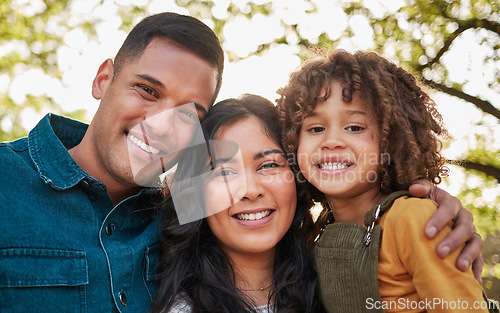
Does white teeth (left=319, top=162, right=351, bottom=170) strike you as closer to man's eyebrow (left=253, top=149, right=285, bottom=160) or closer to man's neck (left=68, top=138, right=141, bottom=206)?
man's eyebrow (left=253, top=149, right=285, bottom=160)

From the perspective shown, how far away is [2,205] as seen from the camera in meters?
2.11

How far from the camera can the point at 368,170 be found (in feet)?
7.97

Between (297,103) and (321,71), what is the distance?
0.23 m

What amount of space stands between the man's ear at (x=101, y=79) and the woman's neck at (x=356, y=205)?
1555 millimetres

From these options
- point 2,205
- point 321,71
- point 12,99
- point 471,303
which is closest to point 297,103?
point 321,71

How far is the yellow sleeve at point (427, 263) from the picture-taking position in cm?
185

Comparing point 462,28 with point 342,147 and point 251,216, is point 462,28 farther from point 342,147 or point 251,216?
point 251,216

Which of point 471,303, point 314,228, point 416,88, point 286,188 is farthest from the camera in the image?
point 314,228

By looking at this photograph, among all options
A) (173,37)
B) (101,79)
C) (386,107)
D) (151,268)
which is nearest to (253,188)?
(151,268)

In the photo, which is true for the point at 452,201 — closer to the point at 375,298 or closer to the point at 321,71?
the point at 375,298

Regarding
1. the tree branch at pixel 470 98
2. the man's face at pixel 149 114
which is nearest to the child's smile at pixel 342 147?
the man's face at pixel 149 114

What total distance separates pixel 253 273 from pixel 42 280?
1.11 m

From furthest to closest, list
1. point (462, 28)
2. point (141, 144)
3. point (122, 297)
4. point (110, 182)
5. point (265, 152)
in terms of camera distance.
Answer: point (462, 28), point (110, 182), point (141, 144), point (265, 152), point (122, 297)

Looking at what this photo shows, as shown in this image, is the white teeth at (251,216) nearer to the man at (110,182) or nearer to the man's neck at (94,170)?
the man at (110,182)
